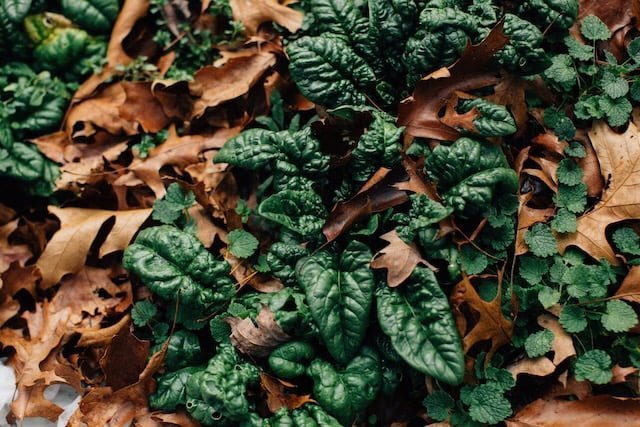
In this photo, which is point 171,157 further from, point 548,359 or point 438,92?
point 548,359

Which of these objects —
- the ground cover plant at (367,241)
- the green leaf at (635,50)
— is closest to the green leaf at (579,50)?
the ground cover plant at (367,241)

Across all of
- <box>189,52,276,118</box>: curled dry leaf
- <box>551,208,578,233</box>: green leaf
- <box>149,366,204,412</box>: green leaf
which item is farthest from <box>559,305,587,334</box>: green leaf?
<box>189,52,276,118</box>: curled dry leaf

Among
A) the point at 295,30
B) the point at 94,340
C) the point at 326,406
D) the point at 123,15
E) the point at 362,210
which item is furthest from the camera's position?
the point at 123,15

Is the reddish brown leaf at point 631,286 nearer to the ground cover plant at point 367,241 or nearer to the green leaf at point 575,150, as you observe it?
the ground cover plant at point 367,241

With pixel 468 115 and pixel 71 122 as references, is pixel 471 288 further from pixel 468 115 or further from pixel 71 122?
pixel 71 122

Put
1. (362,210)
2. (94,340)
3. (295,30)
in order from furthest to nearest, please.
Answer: (295,30), (94,340), (362,210)

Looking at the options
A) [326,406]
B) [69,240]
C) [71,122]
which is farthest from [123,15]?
[326,406]
